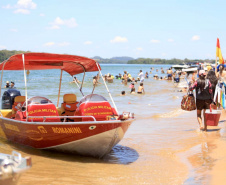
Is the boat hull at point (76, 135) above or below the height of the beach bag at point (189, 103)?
below

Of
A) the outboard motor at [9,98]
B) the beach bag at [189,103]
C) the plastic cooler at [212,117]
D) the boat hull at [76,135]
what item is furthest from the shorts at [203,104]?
the outboard motor at [9,98]

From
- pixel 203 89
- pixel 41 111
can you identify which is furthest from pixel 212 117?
pixel 41 111

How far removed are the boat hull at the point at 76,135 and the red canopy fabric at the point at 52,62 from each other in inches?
61.5

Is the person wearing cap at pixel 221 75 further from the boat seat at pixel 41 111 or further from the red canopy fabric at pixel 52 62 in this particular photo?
the boat seat at pixel 41 111

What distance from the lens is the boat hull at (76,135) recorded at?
705 cm

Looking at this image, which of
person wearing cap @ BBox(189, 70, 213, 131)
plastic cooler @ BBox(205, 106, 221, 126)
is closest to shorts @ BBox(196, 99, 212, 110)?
person wearing cap @ BBox(189, 70, 213, 131)

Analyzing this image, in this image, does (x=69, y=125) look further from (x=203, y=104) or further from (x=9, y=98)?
(x=203, y=104)

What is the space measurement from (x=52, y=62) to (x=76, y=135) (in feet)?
9.99

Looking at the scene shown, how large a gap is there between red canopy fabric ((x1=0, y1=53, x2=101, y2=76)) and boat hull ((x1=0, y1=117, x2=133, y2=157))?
61.5 inches

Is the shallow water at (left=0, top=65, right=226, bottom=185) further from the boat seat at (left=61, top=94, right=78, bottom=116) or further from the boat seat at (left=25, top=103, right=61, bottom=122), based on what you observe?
the boat seat at (left=61, top=94, right=78, bottom=116)

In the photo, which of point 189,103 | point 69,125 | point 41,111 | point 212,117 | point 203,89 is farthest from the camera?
point 212,117

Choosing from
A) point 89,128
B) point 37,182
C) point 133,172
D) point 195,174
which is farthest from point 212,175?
point 37,182

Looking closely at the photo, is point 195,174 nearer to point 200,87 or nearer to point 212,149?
point 212,149

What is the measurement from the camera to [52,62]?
31.3 ft
